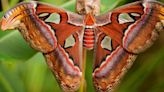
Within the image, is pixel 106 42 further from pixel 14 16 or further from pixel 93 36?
pixel 14 16

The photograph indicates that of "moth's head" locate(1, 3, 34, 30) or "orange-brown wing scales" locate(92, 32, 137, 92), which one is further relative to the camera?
"orange-brown wing scales" locate(92, 32, 137, 92)

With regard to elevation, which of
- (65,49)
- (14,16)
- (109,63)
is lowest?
(109,63)

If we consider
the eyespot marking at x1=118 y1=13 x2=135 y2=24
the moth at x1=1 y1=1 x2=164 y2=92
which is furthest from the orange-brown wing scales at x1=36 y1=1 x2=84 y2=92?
the eyespot marking at x1=118 y1=13 x2=135 y2=24

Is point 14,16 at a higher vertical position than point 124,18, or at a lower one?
higher

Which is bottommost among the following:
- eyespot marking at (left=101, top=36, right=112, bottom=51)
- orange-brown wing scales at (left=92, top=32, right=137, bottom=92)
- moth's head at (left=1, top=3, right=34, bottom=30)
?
orange-brown wing scales at (left=92, top=32, right=137, bottom=92)

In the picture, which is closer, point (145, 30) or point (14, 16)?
point (14, 16)

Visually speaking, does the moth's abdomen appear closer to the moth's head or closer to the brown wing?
the brown wing

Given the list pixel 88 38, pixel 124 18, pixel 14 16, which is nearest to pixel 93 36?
pixel 88 38

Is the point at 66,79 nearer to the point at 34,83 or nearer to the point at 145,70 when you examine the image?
the point at 34,83
